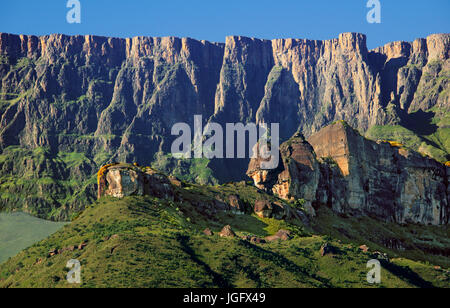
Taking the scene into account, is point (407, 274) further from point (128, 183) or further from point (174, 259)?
point (128, 183)

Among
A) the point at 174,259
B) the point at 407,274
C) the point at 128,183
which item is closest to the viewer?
the point at 174,259

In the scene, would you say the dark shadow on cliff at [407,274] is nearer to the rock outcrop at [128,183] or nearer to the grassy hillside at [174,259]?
the grassy hillside at [174,259]

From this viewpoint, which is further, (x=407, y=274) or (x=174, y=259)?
(x=407, y=274)

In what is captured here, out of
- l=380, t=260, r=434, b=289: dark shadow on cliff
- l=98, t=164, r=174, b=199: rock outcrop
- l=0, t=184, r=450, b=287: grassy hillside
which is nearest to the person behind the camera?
l=0, t=184, r=450, b=287: grassy hillside

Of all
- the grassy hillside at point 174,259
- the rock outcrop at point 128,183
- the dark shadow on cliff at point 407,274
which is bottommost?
the dark shadow on cliff at point 407,274

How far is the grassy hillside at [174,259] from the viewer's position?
107 meters

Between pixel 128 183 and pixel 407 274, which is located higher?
pixel 128 183

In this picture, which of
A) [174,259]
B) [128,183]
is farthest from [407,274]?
[128,183]

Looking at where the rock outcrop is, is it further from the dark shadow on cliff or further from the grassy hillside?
the dark shadow on cliff

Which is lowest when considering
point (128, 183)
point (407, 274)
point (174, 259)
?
point (407, 274)

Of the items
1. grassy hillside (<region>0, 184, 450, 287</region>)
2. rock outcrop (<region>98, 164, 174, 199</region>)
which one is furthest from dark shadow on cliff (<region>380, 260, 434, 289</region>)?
rock outcrop (<region>98, 164, 174, 199</region>)

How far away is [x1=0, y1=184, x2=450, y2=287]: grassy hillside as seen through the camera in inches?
4210

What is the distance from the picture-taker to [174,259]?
4417 inches

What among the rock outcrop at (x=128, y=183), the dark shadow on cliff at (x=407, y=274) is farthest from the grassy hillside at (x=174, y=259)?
the rock outcrop at (x=128, y=183)
